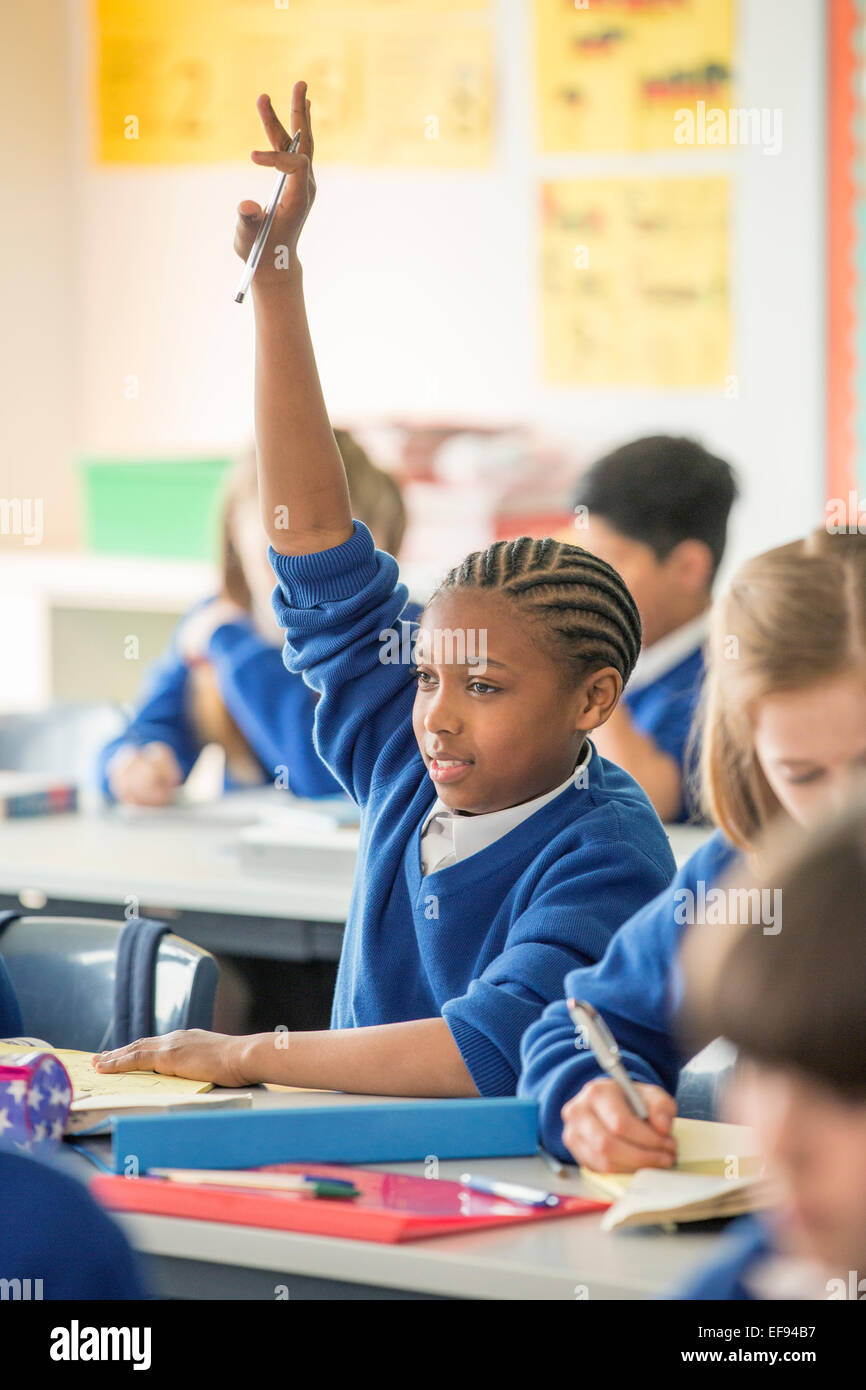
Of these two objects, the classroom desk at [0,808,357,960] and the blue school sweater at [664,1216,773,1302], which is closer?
the blue school sweater at [664,1216,773,1302]

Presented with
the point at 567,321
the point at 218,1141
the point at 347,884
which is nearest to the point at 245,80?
the point at 567,321

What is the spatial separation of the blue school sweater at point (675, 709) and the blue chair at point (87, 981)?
1047 millimetres

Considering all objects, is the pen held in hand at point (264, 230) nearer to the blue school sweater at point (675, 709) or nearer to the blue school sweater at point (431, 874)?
the blue school sweater at point (431, 874)

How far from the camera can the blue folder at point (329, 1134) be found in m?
1.15

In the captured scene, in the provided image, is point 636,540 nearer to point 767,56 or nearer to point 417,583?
point 417,583

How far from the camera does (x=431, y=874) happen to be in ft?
4.77

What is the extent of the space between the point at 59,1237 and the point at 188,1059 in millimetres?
695

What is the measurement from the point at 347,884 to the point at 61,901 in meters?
0.49

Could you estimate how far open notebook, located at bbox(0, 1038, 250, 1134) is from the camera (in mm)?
1243

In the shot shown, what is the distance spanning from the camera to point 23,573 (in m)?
4.13

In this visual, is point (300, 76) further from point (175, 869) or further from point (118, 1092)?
point (118, 1092)

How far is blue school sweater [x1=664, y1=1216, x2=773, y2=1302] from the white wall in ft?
10.4

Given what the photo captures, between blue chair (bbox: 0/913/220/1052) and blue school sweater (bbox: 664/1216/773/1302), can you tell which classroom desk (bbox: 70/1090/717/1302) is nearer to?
blue school sweater (bbox: 664/1216/773/1302)

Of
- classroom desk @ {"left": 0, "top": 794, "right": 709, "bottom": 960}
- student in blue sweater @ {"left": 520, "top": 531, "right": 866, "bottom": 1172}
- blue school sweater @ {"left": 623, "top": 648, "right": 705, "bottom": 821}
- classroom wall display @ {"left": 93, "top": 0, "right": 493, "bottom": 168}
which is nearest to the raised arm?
student in blue sweater @ {"left": 520, "top": 531, "right": 866, "bottom": 1172}
